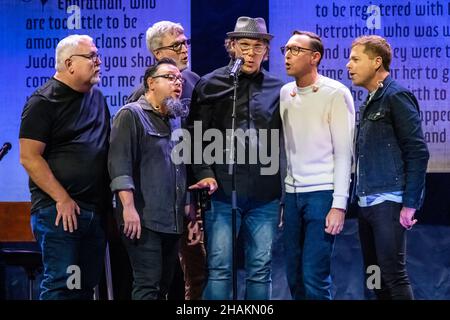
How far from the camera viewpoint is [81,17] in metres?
6.37

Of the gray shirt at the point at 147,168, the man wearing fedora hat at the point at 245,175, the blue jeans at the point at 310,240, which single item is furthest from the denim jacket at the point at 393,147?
the gray shirt at the point at 147,168

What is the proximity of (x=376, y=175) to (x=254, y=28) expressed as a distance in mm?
1105

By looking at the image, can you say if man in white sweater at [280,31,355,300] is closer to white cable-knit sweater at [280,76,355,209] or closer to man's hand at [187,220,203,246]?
white cable-knit sweater at [280,76,355,209]

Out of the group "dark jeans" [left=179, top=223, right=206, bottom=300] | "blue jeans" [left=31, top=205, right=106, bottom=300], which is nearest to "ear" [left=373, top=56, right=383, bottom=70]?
"dark jeans" [left=179, top=223, right=206, bottom=300]

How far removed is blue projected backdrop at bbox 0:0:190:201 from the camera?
6375 mm

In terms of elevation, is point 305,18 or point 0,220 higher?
point 305,18

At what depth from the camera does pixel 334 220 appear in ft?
16.0

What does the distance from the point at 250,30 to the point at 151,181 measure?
1.07 metres

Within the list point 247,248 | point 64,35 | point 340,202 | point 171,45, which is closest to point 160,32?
point 171,45

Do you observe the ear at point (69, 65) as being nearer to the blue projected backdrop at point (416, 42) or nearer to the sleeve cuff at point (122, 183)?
the sleeve cuff at point (122, 183)

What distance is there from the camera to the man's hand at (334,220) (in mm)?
4883

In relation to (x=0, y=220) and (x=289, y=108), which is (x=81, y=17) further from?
(x=289, y=108)

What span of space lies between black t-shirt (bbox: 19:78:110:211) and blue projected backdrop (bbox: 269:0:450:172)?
2048mm
